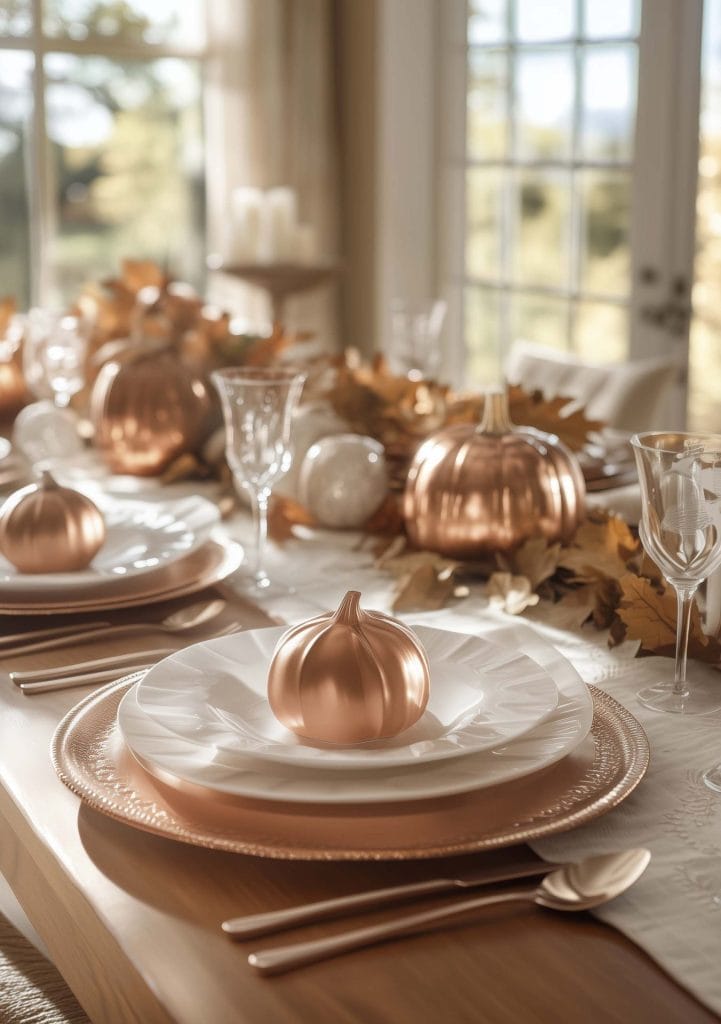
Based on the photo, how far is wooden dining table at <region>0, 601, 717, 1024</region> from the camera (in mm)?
518

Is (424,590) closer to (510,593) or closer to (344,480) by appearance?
(510,593)

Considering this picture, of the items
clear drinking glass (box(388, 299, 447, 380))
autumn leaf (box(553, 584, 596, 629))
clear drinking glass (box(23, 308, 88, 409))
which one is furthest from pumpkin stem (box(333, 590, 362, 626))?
clear drinking glass (box(388, 299, 447, 380))

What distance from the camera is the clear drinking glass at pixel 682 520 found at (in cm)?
79

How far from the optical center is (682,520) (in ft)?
2.63

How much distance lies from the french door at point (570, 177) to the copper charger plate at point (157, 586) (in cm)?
215

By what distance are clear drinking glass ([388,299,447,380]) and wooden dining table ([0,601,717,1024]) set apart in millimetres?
1234

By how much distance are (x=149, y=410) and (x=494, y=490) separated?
0.57 metres

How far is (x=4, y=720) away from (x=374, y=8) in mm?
3364

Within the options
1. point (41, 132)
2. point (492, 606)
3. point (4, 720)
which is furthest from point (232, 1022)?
point (41, 132)

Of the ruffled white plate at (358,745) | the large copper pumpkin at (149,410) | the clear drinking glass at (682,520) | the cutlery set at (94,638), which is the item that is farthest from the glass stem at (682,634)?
the large copper pumpkin at (149,410)

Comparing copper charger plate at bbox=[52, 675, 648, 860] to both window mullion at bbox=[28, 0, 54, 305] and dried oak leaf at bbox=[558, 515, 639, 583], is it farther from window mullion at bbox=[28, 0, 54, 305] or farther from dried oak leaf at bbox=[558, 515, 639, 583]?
window mullion at bbox=[28, 0, 54, 305]

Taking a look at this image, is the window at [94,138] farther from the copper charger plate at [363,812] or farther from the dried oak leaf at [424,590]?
the copper charger plate at [363,812]

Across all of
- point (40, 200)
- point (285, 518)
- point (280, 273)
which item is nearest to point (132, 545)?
point (285, 518)

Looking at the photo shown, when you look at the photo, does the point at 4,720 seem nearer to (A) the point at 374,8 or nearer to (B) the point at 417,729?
(B) the point at 417,729
